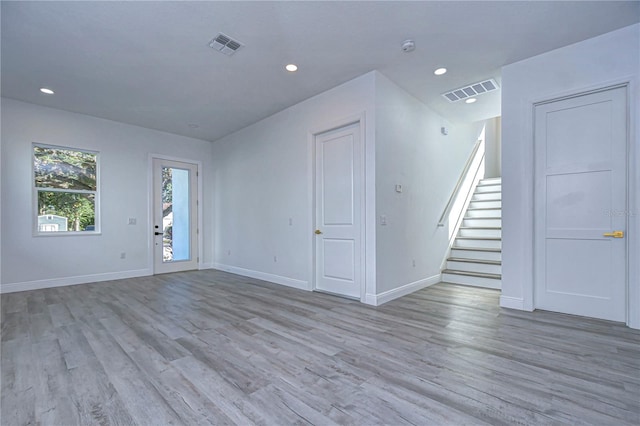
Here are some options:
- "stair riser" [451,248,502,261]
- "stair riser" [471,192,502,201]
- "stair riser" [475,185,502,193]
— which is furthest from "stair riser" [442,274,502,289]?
"stair riser" [475,185,502,193]

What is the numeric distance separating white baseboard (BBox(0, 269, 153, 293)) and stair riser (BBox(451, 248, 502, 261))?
620 centimetres

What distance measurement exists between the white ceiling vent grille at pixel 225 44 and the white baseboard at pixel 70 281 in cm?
475

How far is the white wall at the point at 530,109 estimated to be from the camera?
9.50ft

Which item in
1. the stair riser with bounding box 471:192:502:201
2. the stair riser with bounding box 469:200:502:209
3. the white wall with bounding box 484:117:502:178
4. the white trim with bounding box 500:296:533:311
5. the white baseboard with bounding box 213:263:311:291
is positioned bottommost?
the white baseboard with bounding box 213:263:311:291

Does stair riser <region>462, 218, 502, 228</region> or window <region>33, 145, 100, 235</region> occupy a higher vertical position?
window <region>33, 145, 100, 235</region>

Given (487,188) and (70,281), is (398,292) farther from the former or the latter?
(70,281)

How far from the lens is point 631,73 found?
9.49ft

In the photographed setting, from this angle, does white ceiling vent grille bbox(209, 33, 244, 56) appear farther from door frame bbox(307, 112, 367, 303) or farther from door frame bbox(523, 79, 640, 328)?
door frame bbox(523, 79, 640, 328)

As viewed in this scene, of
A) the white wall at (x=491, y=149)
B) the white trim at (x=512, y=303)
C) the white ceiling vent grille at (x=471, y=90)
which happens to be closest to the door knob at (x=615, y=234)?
the white trim at (x=512, y=303)

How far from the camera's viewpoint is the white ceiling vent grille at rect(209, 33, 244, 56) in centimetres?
307

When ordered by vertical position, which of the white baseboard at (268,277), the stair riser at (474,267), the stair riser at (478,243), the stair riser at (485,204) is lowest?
the white baseboard at (268,277)

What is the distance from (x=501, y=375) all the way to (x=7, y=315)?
5.18 metres

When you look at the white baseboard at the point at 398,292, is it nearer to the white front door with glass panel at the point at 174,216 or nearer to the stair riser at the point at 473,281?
the stair riser at the point at 473,281

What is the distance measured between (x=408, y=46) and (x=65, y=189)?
240 inches
